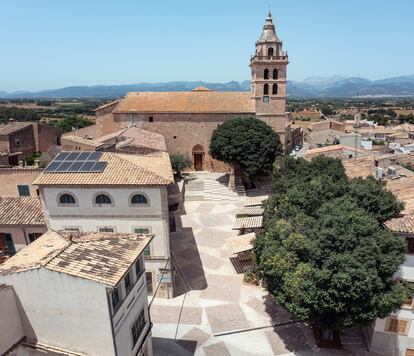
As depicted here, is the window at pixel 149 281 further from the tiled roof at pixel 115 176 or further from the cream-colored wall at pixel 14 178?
the cream-colored wall at pixel 14 178

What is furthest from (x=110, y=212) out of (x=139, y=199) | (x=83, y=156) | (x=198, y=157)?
(x=198, y=157)

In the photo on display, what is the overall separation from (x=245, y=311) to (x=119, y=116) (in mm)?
36880

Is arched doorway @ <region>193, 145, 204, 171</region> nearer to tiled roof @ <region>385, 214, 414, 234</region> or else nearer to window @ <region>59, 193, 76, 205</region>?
window @ <region>59, 193, 76, 205</region>

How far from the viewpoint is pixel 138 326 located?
15719 millimetres

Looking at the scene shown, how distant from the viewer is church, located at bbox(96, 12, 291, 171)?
45.7 metres

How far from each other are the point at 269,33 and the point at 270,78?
5.86m

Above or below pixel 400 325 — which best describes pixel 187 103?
above

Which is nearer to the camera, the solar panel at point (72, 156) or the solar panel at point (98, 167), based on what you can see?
the solar panel at point (98, 167)

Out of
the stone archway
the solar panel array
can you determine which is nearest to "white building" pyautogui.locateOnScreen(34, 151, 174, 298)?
the solar panel array

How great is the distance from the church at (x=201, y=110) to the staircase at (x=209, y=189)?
4512mm

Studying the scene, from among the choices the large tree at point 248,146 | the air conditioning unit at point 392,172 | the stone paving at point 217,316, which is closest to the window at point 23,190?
the stone paving at point 217,316

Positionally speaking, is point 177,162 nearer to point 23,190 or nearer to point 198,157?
point 198,157

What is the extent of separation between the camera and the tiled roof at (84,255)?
12508 mm

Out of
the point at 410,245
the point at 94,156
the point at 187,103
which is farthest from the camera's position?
the point at 187,103
